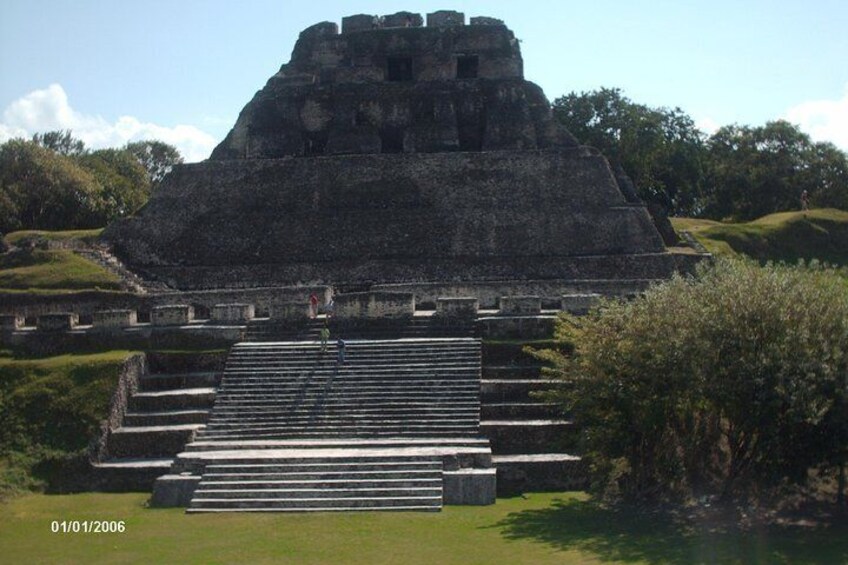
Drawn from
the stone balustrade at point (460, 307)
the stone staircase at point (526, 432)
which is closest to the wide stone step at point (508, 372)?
the stone staircase at point (526, 432)

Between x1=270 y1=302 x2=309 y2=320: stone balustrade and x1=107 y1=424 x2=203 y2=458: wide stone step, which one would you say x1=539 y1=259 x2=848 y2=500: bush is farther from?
x1=270 y1=302 x2=309 y2=320: stone balustrade

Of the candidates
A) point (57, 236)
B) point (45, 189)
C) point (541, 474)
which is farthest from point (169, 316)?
point (45, 189)

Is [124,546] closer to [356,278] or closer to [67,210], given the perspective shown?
[356,278]

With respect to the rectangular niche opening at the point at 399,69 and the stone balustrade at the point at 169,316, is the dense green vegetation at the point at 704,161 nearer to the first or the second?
the rectangular niche opening at the point at 399,69

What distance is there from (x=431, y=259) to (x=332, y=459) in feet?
43.0

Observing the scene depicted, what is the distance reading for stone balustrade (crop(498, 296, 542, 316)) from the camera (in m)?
20.9

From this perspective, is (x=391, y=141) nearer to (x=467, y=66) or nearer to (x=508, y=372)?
(x=467, y=66)

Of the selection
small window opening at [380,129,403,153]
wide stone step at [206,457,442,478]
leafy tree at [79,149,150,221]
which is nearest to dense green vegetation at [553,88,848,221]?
small window opening at [380,129,403,153]

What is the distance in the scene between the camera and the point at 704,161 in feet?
159

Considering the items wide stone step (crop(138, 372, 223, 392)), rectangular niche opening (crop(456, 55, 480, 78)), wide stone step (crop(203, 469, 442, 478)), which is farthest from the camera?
rectangular niche opening (crop(456, 55, 480, 78))

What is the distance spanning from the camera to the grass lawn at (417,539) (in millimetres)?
12328

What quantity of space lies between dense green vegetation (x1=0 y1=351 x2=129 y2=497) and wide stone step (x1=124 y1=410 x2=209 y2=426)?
0.60 meters

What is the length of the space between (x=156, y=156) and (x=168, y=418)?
52.8 metres

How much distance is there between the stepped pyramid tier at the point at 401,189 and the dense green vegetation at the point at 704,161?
9.35 m
